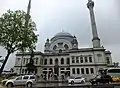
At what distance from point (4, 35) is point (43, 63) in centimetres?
2797

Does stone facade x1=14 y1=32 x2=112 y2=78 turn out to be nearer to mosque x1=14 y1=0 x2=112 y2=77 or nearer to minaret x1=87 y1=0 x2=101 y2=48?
mosque x1=14 y1=0 x2=112 y2=77

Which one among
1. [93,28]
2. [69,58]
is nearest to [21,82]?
[69,58]

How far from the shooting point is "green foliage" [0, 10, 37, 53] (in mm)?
20844

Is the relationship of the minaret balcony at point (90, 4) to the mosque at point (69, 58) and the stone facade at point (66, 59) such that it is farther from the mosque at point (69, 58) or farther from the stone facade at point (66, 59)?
the stone facade at point (66, 59)

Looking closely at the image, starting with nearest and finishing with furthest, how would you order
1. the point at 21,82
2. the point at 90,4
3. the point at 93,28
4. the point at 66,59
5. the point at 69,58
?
the point at 21,82, the point at 93,28, the point at 69,58, the point at 66,59, the point at 90,4

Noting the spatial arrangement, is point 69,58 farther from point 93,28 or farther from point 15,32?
point 15,32

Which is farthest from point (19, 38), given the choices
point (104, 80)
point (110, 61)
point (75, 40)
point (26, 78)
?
point (110, 61)

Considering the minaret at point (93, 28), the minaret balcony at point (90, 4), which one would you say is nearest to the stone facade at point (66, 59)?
the minaret at point (93, 28)

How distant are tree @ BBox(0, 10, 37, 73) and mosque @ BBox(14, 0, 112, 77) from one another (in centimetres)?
2343

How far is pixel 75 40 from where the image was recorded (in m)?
50.1

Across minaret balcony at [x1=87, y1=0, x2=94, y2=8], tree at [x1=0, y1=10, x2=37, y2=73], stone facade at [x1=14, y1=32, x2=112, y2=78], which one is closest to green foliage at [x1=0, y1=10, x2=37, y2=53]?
tree at [x1=0, y1=10, x2=37, y2=73]

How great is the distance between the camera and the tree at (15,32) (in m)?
20.8

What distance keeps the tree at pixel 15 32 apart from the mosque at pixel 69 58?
76.9 ft

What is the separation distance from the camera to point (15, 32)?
69.0 ft
